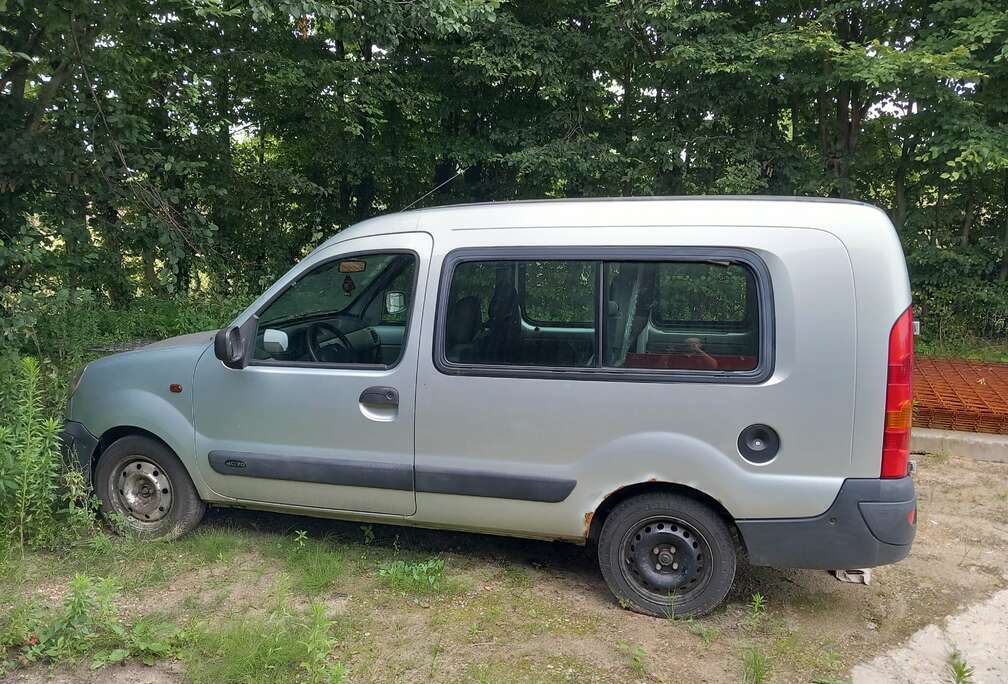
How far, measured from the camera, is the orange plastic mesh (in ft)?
21.3

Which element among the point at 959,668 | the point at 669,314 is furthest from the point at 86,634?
the point at 959,668

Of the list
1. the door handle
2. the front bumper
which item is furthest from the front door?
the front bumper

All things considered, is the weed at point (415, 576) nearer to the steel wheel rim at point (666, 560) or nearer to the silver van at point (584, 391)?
the silver van at point (584, 391)

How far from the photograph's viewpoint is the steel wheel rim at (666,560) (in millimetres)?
3648

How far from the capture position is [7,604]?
3674mm

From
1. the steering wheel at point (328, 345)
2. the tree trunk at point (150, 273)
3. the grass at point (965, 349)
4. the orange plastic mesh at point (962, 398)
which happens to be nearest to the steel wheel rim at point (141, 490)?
the steering wheel at point (328, 345)

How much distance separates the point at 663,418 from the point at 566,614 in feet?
3.59

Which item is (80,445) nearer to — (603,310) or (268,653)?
(268,653)

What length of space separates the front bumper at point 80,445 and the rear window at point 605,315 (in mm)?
2376

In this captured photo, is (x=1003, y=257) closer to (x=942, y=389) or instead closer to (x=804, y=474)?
(x=942, y=389)

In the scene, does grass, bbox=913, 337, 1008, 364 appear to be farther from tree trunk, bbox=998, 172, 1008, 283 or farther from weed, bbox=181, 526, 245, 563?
weed, bbox=181, 526, 245, 563

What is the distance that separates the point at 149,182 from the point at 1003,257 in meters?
11.1

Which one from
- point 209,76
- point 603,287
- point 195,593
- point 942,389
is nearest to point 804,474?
point 603,287

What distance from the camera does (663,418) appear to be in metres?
3.56
